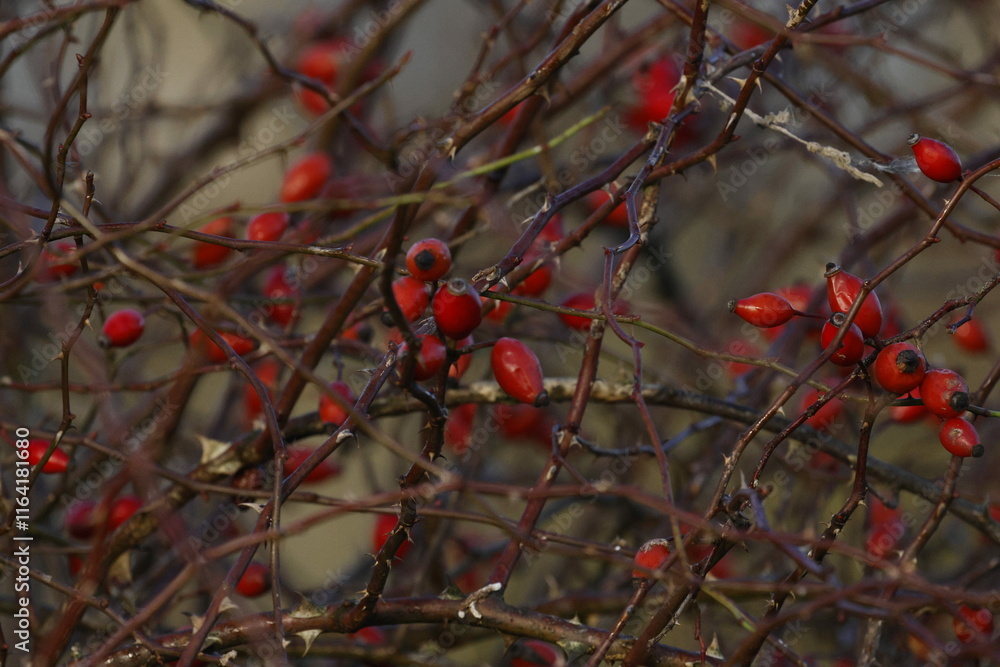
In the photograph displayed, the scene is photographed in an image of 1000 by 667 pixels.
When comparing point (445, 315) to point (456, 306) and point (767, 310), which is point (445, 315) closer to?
point (456, 306)

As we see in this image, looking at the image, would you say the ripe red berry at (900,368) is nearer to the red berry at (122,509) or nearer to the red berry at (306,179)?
the red berry at (122,509)

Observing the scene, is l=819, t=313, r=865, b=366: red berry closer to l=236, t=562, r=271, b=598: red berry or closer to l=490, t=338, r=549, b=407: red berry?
l=490, t=338, r=549, b=407: red berry

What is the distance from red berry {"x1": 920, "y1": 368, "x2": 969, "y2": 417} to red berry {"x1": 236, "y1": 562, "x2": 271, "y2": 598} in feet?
3.44

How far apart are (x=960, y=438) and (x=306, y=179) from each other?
152cm

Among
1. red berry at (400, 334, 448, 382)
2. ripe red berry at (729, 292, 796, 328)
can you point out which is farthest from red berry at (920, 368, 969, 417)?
red berry at (400, 334, 448, 382)

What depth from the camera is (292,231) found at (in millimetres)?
1859

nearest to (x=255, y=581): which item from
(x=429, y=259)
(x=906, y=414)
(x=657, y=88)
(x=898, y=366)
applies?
(x=429, y=259)

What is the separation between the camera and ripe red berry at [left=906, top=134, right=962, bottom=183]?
118 cm

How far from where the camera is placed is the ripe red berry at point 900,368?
1.07 m

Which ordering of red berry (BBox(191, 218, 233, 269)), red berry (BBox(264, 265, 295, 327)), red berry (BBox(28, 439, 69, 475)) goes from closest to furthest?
1. red berry (BBox(28, 439, 69, 475))
2. red berry (BBox(264, 265, 295, 327))
3. red berry (BBox(191, 218, 233, 269))

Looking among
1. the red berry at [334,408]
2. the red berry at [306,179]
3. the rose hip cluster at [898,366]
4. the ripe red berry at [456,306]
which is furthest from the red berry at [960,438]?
the red berry at [306,179]

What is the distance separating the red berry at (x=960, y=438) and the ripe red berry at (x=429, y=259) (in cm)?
61

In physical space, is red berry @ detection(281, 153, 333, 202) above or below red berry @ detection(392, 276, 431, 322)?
above

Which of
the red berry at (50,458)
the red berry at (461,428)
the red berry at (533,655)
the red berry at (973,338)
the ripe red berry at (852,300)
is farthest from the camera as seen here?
the red berry at (973,338)
